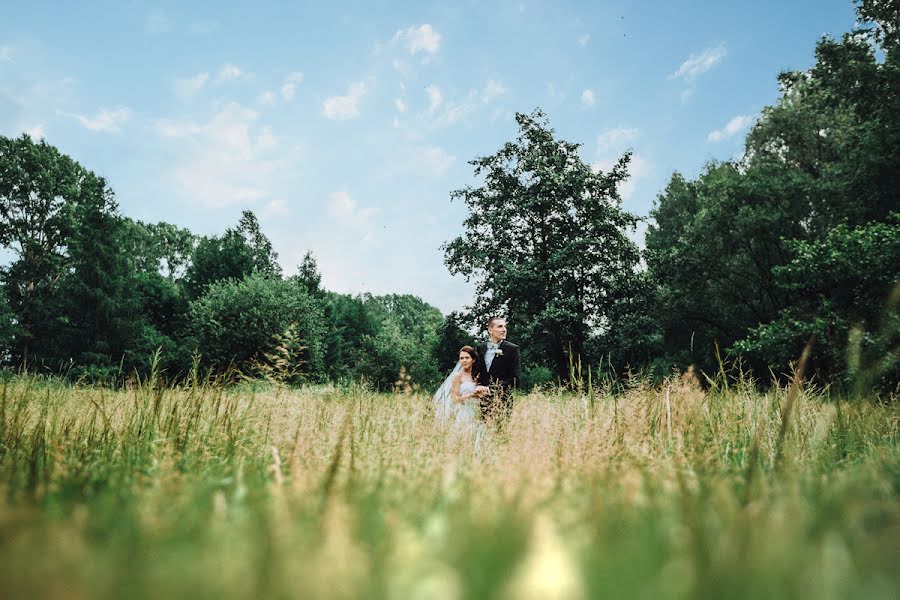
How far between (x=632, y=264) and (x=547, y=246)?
4.27m

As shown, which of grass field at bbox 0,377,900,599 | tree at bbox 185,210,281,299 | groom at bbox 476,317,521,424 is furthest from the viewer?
tree at bbox 185,210,281,299

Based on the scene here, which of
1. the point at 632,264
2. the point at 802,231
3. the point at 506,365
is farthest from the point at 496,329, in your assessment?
the point at 802,231

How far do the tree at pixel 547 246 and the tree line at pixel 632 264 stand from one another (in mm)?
83

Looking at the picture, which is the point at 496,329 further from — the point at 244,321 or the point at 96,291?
the point at 96,291

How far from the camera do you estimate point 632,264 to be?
875 inches

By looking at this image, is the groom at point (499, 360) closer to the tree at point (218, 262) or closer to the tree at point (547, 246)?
the tree at point (547, 246)

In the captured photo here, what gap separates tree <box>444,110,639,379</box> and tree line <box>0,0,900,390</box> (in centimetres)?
8

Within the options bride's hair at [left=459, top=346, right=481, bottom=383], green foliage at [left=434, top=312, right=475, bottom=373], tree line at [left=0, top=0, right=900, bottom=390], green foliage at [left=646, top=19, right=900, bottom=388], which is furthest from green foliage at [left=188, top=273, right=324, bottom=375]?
green foliage at [left=646, top=19, right=900, bottom=388]

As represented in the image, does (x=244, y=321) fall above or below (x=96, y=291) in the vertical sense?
below

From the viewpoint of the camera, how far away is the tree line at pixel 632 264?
1583cm

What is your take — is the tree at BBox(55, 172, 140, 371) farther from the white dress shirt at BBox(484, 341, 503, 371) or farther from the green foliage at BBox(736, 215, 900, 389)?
the green foliage at BBox(736, 215, 900, 389)

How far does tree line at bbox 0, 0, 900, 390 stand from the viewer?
15828 millimetres

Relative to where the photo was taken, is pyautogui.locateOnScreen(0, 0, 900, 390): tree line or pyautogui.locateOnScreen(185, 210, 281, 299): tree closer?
pyautogui.locateOnScreen(0, 0, 900, 390): tree line

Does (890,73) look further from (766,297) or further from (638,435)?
(638,435)
